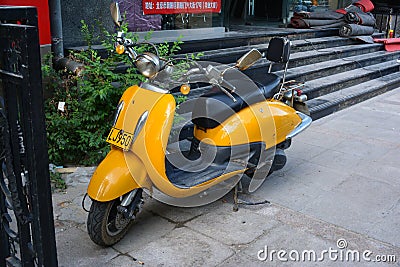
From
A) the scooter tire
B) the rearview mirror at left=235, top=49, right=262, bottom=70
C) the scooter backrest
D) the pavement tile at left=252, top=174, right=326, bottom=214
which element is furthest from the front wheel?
the scooter backrest

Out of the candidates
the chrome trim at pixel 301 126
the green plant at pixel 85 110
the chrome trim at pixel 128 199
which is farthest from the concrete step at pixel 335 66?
the chrome trim at pixel 128 199

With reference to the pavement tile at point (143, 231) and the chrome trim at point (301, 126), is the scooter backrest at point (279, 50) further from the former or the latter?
the pavement tile at point (143, 231)

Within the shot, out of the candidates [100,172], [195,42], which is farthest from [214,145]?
[195,42]

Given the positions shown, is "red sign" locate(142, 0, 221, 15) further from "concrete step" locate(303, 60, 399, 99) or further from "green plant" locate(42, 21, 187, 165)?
"green plant" locate(42, 21, 187, 165)

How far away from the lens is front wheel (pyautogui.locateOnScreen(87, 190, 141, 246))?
3002 mm

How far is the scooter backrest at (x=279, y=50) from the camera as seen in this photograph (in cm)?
408

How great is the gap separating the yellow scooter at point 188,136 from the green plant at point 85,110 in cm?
67

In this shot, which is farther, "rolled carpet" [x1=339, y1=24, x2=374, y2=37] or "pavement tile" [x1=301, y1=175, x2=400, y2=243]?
"rolled carpet" [x1=339, y1=24, x2=374, y2=37]

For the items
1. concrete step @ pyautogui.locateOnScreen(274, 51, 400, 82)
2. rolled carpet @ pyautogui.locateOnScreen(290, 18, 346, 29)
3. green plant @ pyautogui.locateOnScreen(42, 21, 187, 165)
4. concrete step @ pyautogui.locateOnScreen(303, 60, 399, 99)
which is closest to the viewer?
green plant @ pyautogui.locateOnScreen(42, 21, 187, 165)

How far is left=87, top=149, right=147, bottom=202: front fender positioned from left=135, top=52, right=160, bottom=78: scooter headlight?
0.57m

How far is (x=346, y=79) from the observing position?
784 cm

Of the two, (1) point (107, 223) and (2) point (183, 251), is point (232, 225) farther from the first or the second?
(1) point (107, 223)

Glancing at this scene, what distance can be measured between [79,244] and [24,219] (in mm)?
1131

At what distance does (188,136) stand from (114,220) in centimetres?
154
